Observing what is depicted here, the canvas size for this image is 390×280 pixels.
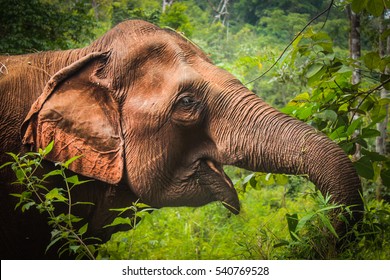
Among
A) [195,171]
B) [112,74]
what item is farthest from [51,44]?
[195,171]

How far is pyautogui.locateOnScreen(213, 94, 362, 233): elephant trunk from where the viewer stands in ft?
5.46

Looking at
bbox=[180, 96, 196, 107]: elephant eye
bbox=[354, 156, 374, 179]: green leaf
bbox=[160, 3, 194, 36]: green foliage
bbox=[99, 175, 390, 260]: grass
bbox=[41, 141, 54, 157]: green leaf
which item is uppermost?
bbox=[160, 3, 194, 36]: green foliage

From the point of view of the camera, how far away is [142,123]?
1.90m

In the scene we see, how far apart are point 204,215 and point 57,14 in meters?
0.96

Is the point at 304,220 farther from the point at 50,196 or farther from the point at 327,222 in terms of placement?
the point at 50,196

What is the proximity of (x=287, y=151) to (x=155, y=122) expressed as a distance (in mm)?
438

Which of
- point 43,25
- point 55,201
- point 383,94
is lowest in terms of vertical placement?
point 55,201

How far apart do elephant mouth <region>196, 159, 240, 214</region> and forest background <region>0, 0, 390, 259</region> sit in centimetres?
16

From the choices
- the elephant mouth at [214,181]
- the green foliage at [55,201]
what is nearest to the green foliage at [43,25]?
the green foliage at [55,201]

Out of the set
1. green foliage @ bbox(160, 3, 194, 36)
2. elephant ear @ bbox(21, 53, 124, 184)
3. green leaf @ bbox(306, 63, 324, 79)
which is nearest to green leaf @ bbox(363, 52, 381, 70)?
green leaf @ bbox(306, 63, 324, 79)

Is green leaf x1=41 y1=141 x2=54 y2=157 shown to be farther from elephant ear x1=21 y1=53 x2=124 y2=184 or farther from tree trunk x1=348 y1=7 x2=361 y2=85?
tree trunk x1=348 y1=7 x2=361 y2=85

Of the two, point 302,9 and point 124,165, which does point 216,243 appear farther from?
point 302,9

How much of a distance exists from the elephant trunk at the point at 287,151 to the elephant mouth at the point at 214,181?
7cm

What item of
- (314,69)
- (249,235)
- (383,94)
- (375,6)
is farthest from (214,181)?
(383,94)
